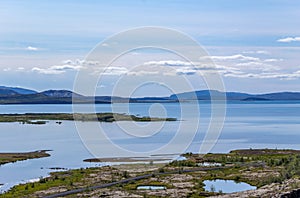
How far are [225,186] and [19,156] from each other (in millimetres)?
31443

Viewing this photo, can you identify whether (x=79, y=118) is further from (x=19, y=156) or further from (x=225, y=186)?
(x=225, y=186)

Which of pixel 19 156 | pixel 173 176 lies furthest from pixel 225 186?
pixel 19 156

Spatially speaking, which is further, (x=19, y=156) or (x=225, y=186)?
(x=19, y=156)

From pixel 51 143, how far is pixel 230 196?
5698 cm

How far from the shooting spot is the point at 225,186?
1649 inches

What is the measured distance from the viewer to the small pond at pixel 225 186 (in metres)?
39.9

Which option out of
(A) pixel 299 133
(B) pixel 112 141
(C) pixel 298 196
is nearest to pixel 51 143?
(B) pixel 112 141

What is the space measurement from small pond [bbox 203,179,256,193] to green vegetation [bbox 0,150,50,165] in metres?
27.0

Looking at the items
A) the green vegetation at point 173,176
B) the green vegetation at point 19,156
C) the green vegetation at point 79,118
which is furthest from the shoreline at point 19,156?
the green vegetation at point 79,118

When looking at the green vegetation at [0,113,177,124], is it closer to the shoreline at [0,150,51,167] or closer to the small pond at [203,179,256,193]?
the shoreline at [0,150,51,167]

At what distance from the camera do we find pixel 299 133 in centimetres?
10606

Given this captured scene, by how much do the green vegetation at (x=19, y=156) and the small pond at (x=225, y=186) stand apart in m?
27.0

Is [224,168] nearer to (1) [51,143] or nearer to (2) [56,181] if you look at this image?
(2) [56,181]

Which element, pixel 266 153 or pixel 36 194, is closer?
pixel 36 194
